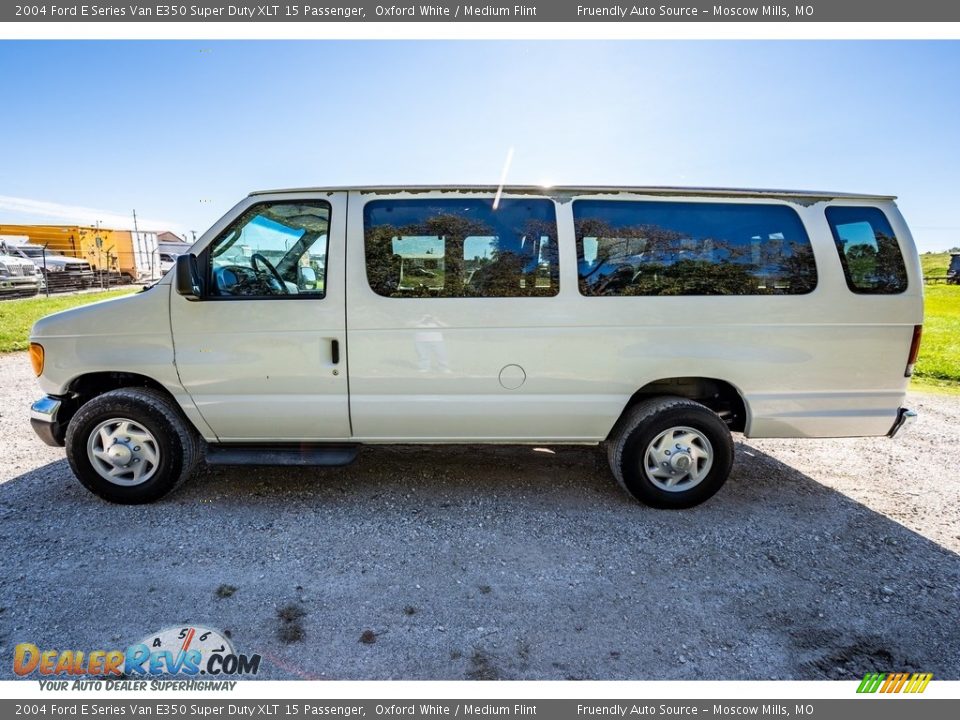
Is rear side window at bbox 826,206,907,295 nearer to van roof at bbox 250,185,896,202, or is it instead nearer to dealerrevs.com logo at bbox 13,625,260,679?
van roof at bbox 250,185,896,202

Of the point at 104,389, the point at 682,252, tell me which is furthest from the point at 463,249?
the point at 104,389

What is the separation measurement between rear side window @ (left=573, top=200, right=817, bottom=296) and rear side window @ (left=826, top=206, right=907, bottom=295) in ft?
0.81

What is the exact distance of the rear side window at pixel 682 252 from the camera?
3240 millimetres

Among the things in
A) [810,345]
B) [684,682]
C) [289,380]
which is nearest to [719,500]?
[810,345]

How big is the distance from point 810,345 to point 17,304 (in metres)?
19.0

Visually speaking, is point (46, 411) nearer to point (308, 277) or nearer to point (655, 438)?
point (308, 277)

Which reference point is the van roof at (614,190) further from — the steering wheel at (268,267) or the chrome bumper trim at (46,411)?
the chrome bumper trim at (46,411)

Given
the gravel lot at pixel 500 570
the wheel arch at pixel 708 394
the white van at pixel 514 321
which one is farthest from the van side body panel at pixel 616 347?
the gravel lot at pixel 500 570

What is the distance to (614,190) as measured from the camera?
327 centimetres

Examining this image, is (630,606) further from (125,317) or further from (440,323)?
(125,317)

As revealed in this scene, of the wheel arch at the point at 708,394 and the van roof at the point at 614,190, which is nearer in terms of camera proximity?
the van roof at the point at 614,190

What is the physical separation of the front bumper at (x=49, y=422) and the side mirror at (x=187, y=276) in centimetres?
135

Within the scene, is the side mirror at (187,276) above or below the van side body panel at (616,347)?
above

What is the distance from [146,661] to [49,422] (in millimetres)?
2174
